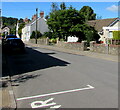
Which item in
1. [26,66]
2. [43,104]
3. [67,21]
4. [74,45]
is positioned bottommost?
[43,104]

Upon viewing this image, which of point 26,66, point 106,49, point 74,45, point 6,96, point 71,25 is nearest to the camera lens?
point 6,96

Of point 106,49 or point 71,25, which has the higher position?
point 71,25

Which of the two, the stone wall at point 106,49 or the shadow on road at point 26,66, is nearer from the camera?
the shadow on road at point 26,66

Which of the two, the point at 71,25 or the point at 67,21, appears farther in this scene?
the point at 71,25

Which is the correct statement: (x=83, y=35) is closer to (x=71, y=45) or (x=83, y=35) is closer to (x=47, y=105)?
(x=71, y=45)

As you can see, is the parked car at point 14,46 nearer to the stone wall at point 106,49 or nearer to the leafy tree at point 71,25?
the stone wall at point 106,49

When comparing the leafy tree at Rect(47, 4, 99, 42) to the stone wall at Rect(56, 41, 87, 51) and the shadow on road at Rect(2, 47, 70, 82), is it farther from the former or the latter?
the shadow on road at Rect(2, 47, 70, 82)

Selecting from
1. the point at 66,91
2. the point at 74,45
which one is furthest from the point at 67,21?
the point at 66,91

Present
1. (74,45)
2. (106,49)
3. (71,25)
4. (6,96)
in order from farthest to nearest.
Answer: (71,25) < (74,45) < (106,49) < (6,96)

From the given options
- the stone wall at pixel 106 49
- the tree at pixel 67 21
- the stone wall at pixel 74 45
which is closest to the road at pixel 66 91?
the stone wall at pixel 106 49

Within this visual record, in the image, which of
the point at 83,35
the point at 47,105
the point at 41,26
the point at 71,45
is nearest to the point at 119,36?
the point at 83,35

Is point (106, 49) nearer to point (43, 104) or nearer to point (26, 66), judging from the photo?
point (26, 66)

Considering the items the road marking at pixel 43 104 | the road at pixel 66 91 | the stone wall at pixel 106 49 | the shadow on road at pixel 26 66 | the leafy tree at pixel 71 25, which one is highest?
the leafy tree at pixel 71 25

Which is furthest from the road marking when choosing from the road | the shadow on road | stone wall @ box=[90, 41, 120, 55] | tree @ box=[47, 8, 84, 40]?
tree @ box=[47, 8, 84, 40]
